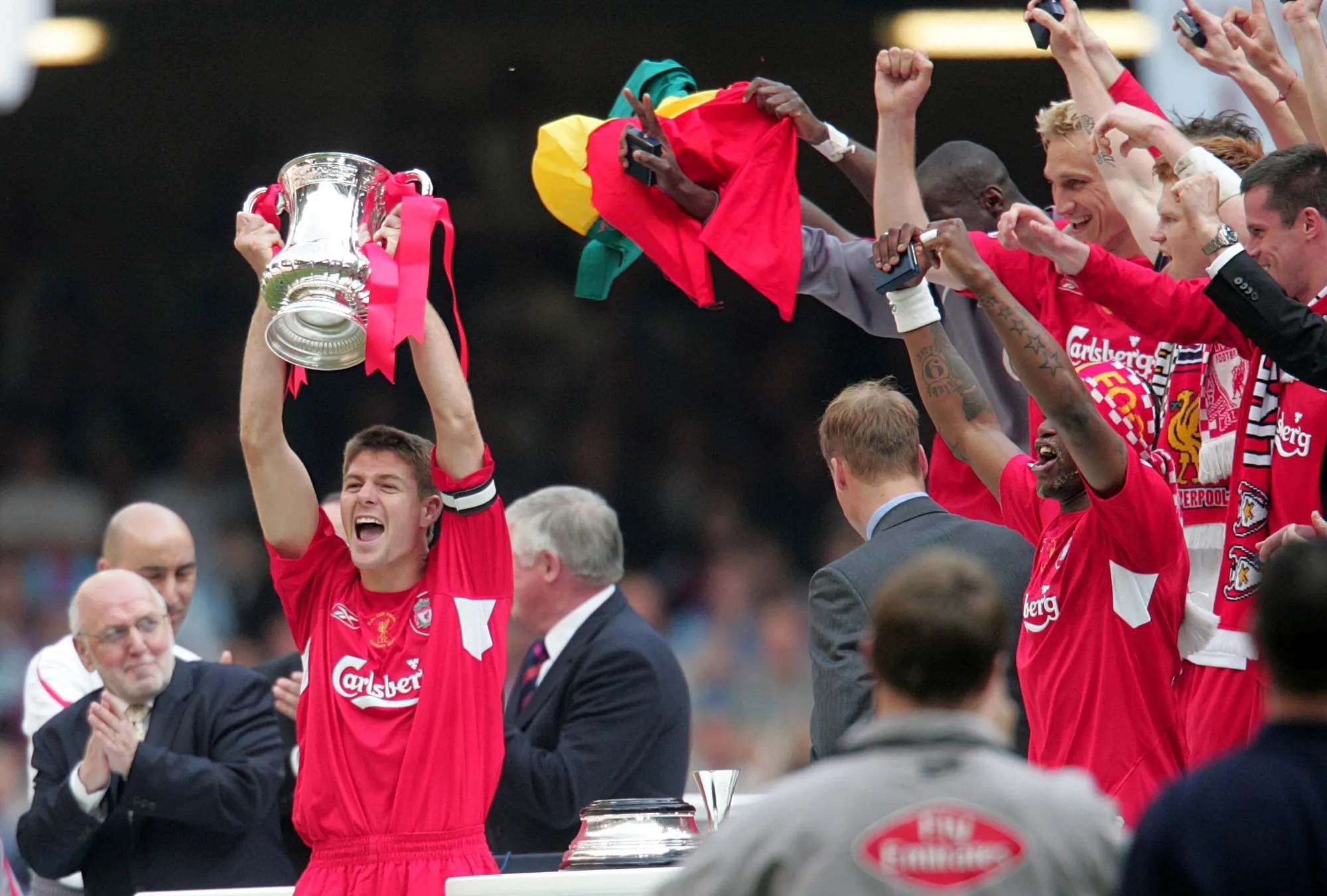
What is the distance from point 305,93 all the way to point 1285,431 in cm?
742

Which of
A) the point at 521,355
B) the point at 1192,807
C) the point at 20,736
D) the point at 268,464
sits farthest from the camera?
the point at 521,355

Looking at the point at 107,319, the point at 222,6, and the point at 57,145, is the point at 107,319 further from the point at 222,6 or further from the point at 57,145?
the point at 222,6

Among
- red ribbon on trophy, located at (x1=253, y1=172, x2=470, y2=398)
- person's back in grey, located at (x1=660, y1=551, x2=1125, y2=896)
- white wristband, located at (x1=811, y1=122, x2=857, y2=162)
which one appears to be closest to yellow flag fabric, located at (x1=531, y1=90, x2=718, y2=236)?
white wristband, located at (x1=811, y1=122, x2=857, y2=162)

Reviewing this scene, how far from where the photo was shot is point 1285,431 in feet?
10.8

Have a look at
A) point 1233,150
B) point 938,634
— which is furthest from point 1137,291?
point 938,634

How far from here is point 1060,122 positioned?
398 cm

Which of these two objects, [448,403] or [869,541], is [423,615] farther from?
[869,541]

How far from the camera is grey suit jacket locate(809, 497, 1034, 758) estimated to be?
3.30 m

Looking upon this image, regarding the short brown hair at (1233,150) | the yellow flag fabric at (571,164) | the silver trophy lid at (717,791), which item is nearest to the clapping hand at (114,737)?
the silver trophy lid at (717,791)

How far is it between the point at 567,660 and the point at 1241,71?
7.18 ft

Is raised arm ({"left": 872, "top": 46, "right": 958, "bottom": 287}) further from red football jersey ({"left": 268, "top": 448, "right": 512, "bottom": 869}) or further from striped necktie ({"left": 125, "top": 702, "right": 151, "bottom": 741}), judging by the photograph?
striped necktie ({"left": 125, "top": 702, "right": 151, "bottom": 741})

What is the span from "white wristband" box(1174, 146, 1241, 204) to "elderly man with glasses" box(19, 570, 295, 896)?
8.40ft

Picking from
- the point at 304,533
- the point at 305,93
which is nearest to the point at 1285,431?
the point at 304,533

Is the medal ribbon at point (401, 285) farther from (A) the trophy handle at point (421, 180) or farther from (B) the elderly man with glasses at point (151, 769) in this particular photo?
(B) the elderly man with glasses at point (151, 769)
